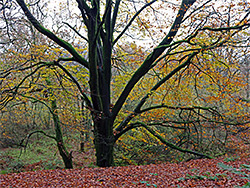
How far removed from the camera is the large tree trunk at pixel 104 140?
6.98m

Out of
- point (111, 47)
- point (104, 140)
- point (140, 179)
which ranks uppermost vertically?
point (111, 47)

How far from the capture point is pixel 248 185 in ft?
12.3

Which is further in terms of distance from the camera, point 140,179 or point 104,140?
point 104,140

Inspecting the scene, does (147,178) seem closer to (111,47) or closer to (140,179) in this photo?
(140,179)

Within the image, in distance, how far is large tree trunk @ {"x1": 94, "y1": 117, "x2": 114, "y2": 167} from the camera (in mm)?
6983

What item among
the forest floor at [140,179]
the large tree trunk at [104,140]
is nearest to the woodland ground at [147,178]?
the forest floor at [140,179]

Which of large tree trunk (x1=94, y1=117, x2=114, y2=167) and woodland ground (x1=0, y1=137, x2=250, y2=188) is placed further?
large tree trunk (x1=94, y1=117, x2=114, y2=167)

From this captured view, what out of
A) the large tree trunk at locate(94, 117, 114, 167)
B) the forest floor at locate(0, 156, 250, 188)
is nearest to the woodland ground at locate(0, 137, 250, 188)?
the forest floor at locate(0, 156, 250, 188)

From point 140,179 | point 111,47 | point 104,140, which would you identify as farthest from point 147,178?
point 111,47

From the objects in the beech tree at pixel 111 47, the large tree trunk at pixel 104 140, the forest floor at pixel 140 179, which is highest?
the beech tree at pixel 111 47

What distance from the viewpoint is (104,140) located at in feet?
23.2

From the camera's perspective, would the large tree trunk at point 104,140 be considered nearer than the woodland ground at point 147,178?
No

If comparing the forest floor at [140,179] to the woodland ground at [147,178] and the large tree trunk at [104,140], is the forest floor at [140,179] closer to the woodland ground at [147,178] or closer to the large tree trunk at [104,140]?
the woodland ground at [147,178]

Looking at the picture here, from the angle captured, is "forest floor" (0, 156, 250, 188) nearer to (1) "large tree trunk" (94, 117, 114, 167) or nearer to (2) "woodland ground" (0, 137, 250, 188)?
(2) "woodland ground" (0, 137, 250, 188)
